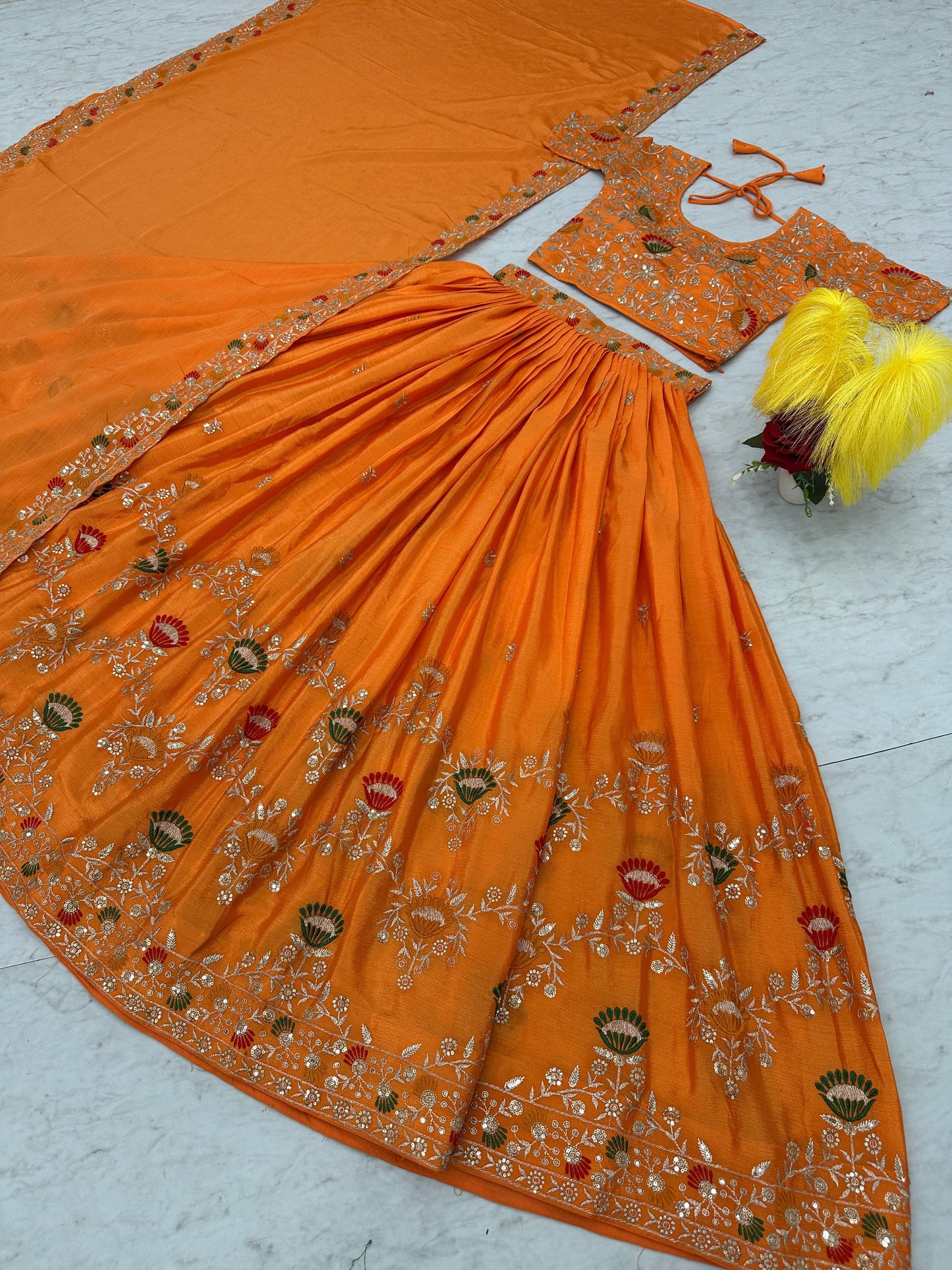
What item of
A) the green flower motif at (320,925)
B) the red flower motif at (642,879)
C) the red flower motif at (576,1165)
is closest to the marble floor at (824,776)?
the red flower motif at (576,1165)

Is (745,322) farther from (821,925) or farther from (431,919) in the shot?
(431,919)

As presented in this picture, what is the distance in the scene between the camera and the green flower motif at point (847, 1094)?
1.26m

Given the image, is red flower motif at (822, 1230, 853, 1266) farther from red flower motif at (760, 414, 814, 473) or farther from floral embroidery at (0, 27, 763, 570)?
floral embroidery at (0, 27, 763, 570)

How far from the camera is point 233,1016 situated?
1276mm

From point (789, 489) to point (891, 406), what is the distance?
0.33 metres

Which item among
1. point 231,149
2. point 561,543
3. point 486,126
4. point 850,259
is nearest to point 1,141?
point 231,149

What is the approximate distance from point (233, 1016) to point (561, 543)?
95cm

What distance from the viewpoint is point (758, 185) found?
244 cm

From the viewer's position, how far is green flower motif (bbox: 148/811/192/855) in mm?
1368

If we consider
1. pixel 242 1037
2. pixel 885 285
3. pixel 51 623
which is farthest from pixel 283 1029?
pixel 885 285

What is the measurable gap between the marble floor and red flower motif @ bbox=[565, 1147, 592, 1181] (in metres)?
0.10

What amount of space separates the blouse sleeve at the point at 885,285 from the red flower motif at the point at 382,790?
63.4 inches

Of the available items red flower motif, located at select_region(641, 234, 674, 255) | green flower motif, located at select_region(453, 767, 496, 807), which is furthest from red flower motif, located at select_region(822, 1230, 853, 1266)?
red flower motif, located at select_region(641, 234, 674, 255)

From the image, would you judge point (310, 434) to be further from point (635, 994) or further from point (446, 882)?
point (635, 994)
